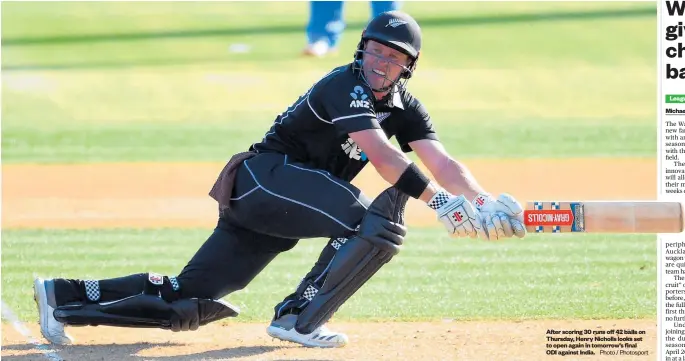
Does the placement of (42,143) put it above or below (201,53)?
below

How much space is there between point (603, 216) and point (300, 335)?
5.32ft

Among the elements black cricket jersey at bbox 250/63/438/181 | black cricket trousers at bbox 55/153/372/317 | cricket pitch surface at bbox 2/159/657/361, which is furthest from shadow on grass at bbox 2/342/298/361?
black cricket jersey at bbox 250/63/438/181

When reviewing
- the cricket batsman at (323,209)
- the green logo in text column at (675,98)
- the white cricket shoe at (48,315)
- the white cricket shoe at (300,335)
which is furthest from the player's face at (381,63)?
the white cricket shoe at (48,315)

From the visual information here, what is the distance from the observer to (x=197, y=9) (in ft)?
86.7

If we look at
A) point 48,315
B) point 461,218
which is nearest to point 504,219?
point 461,218

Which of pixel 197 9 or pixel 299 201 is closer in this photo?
pixel 299 201

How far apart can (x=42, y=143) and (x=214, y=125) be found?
2467 millimetres

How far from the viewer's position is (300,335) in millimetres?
5684

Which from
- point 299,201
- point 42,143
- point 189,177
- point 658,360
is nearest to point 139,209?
point 189,177

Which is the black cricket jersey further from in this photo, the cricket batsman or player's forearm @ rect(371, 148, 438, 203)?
player's forearm @ rect(371, 148, 438, 203)

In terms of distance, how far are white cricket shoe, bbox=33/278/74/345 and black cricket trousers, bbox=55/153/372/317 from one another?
0.13ft

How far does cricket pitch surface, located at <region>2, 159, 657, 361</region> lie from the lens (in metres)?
5.78

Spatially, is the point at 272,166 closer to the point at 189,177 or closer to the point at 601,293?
the point at 601,293

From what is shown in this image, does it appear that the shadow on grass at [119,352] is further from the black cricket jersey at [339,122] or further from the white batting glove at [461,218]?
the white batting glove at [461,218]
